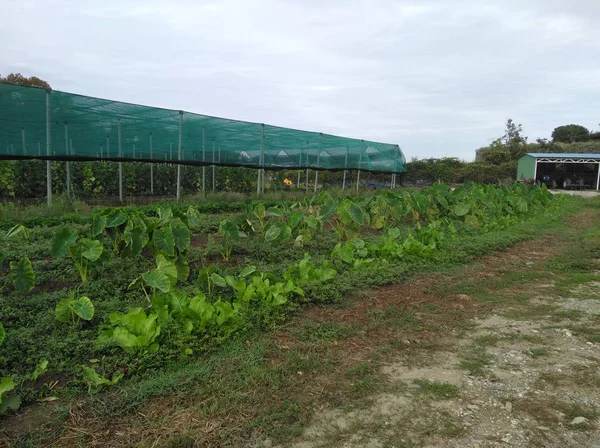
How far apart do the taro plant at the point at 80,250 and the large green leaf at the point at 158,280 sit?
2.34 ft

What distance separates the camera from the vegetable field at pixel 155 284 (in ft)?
9.56

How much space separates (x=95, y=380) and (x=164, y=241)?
82.9 inches

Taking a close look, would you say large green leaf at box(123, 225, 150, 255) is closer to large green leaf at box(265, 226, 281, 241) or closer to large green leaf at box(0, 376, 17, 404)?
large green leaf at box(265, 226, 281, 241)

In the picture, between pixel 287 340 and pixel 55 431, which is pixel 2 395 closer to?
pixel 55 431

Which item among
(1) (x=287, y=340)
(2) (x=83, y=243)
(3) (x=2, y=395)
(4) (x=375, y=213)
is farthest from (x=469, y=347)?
(4) (x=375, y=213)

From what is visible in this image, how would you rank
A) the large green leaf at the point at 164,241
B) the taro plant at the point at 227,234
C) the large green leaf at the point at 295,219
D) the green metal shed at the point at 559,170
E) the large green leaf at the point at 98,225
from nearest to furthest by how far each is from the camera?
the large green leaf at the point at 164,241 < the large green leaf at the point at 98,225 < the taro plant at the point at 227,234 < the large green leaf at the point at 295,219 < the green metal shed at the point at 559,170

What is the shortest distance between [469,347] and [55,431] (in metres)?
2.94

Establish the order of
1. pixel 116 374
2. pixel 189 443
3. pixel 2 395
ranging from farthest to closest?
pixel 116 374 → pixel 2 395 → pixel 189 443

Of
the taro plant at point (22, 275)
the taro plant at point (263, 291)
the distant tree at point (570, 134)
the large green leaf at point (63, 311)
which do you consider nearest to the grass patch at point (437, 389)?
the taro plant at point (263, 291)

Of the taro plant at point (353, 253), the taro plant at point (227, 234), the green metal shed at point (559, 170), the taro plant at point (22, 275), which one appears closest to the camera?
the taro plant at point (22, 275)

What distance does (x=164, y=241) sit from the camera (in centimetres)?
460

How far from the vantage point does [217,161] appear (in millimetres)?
14195

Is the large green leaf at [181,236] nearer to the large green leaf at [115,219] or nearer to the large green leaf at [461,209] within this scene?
the large green leaf at [115,219]

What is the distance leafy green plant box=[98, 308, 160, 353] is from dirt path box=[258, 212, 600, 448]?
3.98 ft
